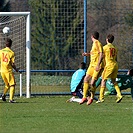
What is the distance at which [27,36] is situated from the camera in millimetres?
23453

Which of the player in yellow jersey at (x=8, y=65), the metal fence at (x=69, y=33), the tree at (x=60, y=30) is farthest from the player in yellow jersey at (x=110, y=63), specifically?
the tree at (x=60, y=30)

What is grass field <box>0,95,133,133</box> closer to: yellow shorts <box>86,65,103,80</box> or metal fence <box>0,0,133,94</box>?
yellow shorts <box>86,65,103,80</box>

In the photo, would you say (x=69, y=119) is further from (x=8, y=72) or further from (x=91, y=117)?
(x=8, y=72)

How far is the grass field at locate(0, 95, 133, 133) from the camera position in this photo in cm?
1272

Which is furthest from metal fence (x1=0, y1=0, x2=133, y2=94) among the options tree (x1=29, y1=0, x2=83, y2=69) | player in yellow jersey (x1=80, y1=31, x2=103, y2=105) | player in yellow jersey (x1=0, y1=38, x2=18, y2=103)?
player in yellow jersey (x1=80, y1=31, x2=103, y2=105)

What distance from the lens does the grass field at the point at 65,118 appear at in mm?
12719

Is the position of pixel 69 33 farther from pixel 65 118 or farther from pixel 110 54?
pixel 65 118

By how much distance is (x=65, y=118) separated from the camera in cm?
1499

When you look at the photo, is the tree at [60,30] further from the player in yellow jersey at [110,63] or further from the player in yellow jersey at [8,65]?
the player in yellow jersey at [110,63]

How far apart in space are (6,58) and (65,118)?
5927 millimetres

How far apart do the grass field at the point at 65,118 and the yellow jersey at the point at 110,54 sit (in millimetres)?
1235

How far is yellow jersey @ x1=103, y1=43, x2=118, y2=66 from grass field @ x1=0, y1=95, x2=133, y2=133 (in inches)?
48.6

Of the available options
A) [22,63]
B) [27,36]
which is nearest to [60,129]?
[27,36]

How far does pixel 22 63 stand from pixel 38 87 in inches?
63.0
